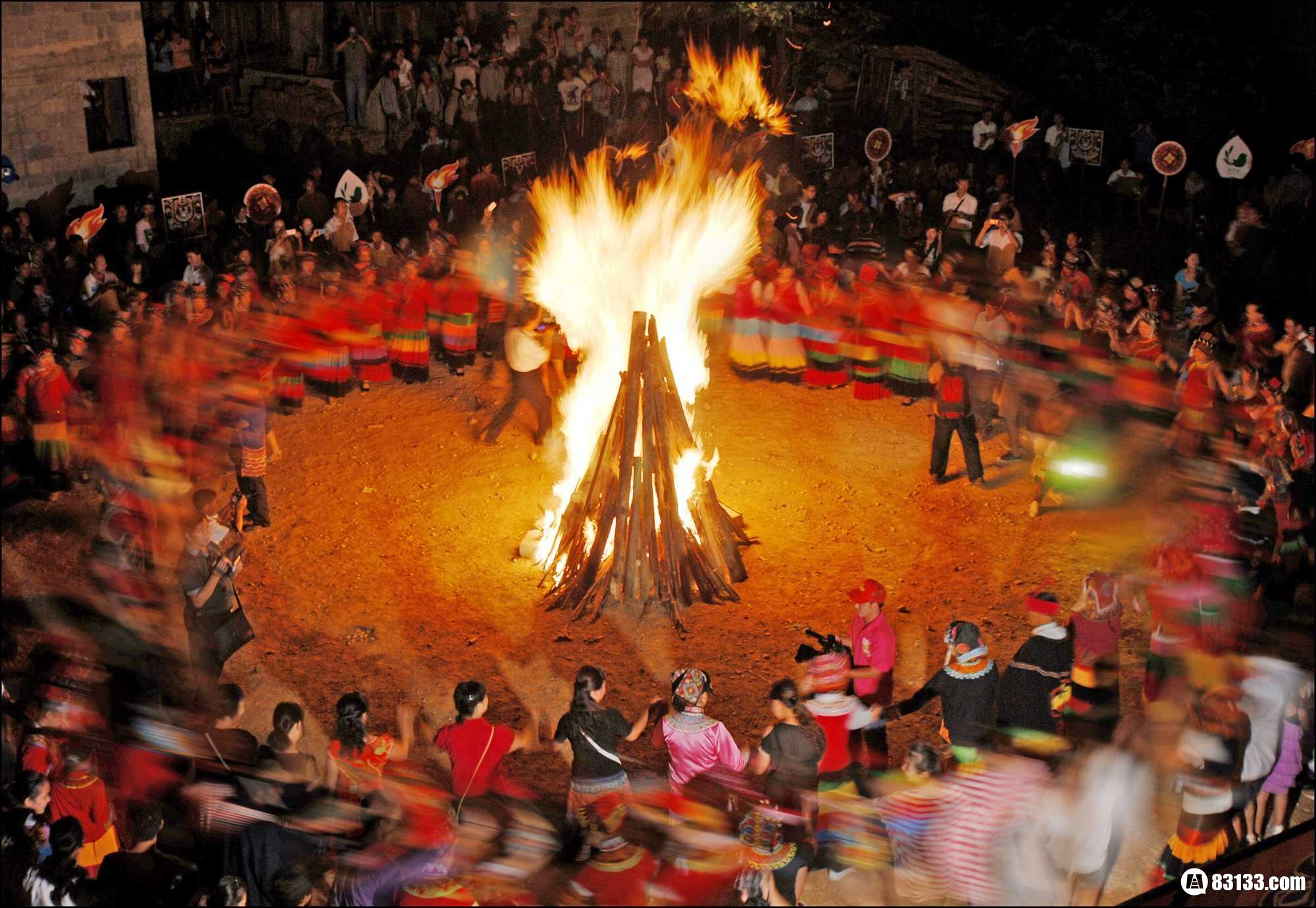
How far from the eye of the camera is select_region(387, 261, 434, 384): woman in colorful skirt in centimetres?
1648

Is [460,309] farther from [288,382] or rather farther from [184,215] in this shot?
[184,215]

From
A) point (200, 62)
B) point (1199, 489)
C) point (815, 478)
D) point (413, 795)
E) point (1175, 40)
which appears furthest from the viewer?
point (1175, 40)

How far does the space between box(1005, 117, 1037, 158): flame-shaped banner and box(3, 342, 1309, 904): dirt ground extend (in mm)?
7525

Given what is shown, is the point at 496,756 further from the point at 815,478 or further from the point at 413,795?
the point at 815,478

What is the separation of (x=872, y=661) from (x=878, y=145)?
13992mm

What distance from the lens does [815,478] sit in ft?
47.9

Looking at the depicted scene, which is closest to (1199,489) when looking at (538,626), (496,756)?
(538,626)

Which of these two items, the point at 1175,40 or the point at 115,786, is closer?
the point at 115,786

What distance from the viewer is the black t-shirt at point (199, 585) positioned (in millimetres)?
9828

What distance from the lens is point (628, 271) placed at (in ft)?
39.5

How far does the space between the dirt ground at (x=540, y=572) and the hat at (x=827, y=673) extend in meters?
1.31

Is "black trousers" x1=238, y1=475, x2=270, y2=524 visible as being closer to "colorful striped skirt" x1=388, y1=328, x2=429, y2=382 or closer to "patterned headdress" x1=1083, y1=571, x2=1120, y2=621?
"colorful striped skirt" x1=388, y1=328, x2=429, y2=382

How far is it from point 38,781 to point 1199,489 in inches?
425

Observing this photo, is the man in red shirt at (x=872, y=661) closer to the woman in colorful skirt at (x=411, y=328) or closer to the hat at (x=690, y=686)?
the hat at (x=690, y=686)
